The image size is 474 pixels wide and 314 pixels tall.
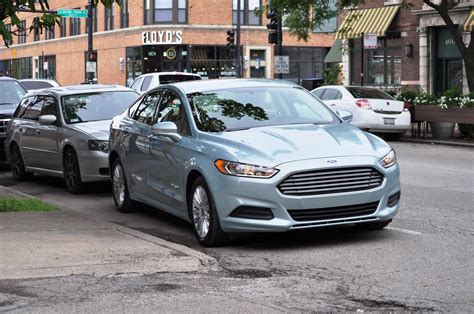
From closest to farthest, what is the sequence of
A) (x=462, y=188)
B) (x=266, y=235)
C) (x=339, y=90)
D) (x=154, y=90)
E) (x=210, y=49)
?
(x=266, y=235) → (x=154, y=90) → (x=462, y=188) → (x=339, y=90) → (x=210, y=49)

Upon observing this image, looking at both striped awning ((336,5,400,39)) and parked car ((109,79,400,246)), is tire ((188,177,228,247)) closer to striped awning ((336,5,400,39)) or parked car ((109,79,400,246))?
parked car ((109,79,400,246))

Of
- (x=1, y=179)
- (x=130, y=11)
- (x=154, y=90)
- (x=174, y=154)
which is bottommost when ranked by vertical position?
(x=1, y=179)

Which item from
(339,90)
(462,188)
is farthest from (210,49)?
(462,188)

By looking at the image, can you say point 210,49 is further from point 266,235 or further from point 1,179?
point 266,235

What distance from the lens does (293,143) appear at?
26.7 ft

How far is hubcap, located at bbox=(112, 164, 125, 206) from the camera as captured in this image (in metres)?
10.9

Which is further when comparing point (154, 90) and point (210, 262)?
point (154, 90)

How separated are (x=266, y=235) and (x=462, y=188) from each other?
483cm

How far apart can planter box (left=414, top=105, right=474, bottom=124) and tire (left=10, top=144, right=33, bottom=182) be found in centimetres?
1234

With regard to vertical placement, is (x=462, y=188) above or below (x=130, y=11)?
below

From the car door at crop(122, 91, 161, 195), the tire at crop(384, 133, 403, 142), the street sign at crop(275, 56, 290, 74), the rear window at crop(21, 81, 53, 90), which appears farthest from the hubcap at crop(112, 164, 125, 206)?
the street sign at crop(275, 56, 290, 74)

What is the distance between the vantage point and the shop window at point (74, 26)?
67.4 metres

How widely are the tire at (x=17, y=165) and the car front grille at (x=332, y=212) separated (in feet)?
28.4

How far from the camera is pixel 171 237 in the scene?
9.15 m
